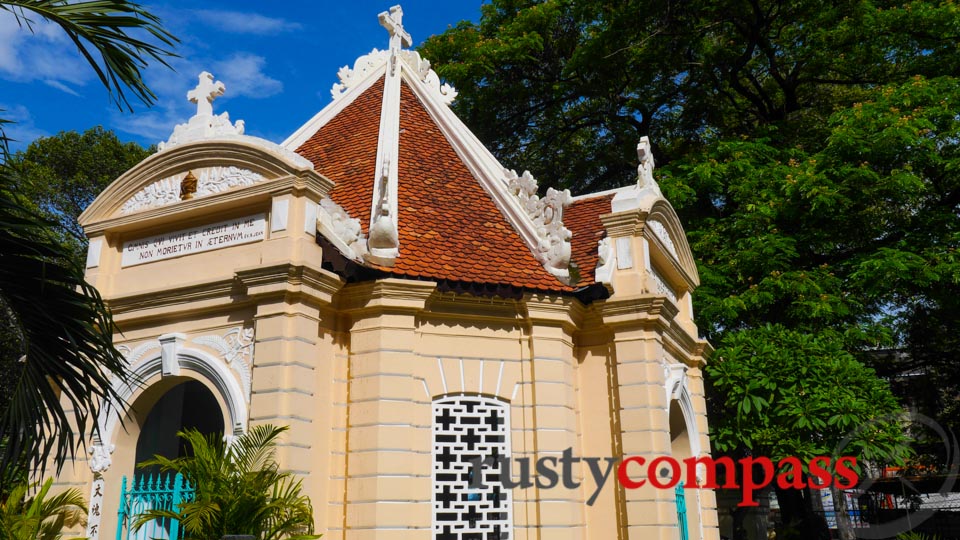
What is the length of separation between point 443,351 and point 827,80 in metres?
13.8

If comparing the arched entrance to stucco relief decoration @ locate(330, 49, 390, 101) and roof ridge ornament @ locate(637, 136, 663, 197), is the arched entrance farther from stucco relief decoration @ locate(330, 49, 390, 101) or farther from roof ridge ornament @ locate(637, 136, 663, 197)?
stucco relief decoration @ locate(330, 49, 390, 101)

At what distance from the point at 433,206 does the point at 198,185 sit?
3232mm

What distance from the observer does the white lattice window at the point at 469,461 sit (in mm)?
9727

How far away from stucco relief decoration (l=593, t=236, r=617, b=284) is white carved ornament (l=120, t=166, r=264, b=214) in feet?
15.6

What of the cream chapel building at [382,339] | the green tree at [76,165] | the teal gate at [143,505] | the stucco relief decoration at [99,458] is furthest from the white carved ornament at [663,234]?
the green tree at [76,165]

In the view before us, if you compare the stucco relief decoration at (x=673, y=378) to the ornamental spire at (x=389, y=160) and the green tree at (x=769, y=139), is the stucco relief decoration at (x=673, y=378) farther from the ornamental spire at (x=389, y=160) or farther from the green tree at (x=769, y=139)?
the ornamental spire at (x=389, y=160)

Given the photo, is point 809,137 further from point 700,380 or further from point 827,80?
point 700,380

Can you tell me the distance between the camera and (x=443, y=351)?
33.1 ft

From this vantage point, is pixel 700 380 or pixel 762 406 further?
pixel 700 380

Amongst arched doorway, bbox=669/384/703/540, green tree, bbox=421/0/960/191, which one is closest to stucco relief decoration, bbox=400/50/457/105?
green tree, bbox=421/0/960/191

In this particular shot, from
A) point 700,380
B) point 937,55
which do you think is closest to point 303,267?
point 700,380

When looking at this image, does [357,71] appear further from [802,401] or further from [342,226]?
[802,401]

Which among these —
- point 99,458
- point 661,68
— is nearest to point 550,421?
point 99,458

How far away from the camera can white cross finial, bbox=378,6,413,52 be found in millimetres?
14438
